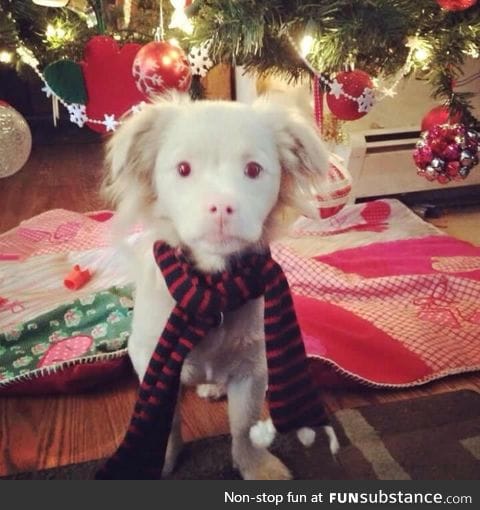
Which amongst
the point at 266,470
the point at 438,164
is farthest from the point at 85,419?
the point at 438,164

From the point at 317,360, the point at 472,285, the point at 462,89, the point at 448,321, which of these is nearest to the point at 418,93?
the point at 462,89

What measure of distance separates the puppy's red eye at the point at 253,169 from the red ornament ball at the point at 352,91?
0.57 m

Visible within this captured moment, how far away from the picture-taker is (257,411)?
2.48 feet

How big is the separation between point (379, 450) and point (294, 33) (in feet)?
A: 2.68

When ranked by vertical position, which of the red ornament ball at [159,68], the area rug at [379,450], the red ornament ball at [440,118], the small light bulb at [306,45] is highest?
the small light bulb at [306,45]

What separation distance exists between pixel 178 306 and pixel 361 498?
322mm

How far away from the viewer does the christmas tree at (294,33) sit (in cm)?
104

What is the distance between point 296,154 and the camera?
2.34ft

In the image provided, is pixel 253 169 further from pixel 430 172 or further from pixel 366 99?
pixel 430 172

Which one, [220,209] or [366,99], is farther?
[366,99]

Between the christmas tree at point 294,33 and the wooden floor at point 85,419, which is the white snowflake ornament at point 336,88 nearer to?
the christmas tree at point 294,33

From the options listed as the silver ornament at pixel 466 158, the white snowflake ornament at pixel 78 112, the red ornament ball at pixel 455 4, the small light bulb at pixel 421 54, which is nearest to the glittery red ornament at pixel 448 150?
the silver ornament at pixel 466 158

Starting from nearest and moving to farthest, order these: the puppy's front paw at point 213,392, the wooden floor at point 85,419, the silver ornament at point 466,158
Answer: the wooden floor at point 85,419, the puppy's front paw at point 213,392, the silver ornament at point 466,158

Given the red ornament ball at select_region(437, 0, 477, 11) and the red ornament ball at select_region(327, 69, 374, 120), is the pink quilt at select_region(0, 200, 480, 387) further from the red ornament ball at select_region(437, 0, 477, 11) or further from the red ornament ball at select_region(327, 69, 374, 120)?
the red ornament ball at select_region(437, 0, 477, 11)
